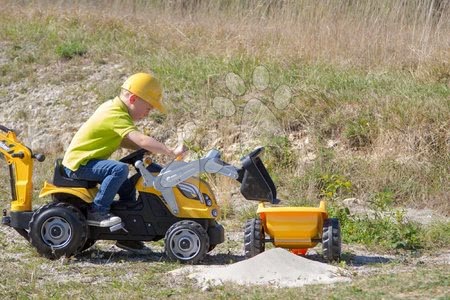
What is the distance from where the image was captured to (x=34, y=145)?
42.2 ft

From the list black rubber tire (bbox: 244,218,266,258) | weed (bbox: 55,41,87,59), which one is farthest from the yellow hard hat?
weed (bbox: 55,41,87,59)

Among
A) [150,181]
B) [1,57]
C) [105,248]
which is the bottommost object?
[105,248]

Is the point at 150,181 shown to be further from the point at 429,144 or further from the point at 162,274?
the point at 429,144

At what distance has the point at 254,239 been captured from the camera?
7355mm

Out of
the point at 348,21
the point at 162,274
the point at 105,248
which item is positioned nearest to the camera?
the point at 162,274

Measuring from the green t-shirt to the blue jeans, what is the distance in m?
0.06

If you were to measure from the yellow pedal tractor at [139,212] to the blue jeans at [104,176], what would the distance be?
0.25 feet

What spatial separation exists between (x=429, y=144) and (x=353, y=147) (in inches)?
35.0

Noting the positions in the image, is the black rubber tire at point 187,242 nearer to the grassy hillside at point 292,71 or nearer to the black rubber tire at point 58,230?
the black rubber tire at point 58,230

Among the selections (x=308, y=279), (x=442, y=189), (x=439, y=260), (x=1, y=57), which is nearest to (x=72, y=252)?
(x=308, y=279)

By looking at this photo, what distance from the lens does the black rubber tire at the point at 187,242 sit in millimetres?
7316

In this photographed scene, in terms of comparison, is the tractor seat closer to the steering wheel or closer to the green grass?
the steering wheel

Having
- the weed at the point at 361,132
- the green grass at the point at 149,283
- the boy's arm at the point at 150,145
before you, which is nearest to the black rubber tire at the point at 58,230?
the green grass at the point at 149,283

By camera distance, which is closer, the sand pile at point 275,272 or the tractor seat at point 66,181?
the sand pile at point 275,272
